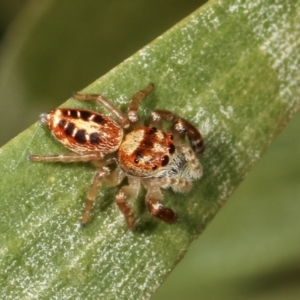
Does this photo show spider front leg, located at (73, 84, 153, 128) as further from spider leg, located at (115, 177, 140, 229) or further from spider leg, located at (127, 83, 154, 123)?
spider leg, located at (115, 177, 140, 229)

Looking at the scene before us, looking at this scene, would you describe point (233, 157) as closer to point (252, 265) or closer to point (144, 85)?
point (144, 85)

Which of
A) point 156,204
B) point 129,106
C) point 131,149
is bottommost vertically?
point 156,204

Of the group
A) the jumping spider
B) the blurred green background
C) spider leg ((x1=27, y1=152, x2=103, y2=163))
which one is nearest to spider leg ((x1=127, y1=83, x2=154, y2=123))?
the jumping spider

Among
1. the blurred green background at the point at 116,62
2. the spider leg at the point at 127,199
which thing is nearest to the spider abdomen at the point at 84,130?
the spider leg at the point at 127,199

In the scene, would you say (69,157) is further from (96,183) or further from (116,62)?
(116,62)

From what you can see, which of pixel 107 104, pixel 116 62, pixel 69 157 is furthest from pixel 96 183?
pixel 116 62

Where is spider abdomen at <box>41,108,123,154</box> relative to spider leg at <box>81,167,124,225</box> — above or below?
above

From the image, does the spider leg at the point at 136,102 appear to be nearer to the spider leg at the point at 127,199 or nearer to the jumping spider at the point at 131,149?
the jumping spider at the point at 131,149
